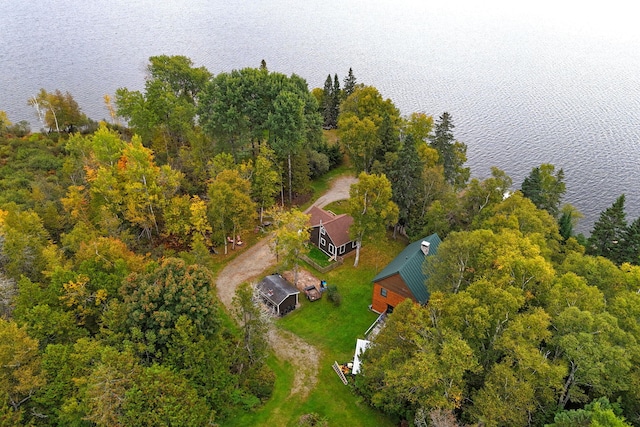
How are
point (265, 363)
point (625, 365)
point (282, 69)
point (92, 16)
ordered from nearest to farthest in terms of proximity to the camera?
point (625, 365)
point (265, 363)
point (282, 69)
point (92, 16)

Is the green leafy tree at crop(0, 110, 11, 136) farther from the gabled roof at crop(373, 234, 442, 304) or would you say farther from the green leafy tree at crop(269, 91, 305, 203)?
the gabled roof at crop(373, 234, 442, 304)

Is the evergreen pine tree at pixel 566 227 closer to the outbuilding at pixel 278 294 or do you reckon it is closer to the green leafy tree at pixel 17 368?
the outbuilding at pixel 278 294

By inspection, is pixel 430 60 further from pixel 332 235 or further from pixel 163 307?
pixel 163 307

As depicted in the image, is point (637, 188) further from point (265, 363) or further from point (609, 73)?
point (265, 363)

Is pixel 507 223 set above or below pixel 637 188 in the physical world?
above

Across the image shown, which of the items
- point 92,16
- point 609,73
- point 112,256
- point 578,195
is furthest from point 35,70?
point 609,73

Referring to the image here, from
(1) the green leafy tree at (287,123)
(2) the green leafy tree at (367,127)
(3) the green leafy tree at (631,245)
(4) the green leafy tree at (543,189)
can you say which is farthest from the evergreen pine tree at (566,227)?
(1) the green leafy tree at (287,123)
